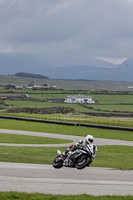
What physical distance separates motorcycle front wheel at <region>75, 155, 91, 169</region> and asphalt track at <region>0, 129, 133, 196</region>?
1094mm

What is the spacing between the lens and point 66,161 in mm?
21625

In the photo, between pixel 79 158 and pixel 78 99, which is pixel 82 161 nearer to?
pixel 79 158

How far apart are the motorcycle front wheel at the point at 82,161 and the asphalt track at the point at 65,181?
109 cm

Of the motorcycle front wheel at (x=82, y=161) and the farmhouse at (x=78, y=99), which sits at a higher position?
the farmhouse at (x=78, y=99)

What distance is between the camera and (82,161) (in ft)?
70.7

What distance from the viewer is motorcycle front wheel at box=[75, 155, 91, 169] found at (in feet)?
70.0

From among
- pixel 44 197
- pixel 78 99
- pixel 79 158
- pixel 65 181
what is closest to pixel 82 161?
pixel 79 158

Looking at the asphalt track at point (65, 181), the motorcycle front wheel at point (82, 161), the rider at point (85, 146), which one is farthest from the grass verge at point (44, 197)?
the rider at point (85, 146)

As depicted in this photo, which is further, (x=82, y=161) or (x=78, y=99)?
(x=78, y=99)

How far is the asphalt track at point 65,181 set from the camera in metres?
20.5

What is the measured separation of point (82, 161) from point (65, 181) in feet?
5.66

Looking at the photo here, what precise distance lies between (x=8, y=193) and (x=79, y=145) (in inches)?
188

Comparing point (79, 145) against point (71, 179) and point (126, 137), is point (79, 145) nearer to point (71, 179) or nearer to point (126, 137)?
point (71, 179)

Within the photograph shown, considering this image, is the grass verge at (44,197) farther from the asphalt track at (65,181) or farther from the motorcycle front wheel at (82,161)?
the motorcycle front wheel at (82,161)
